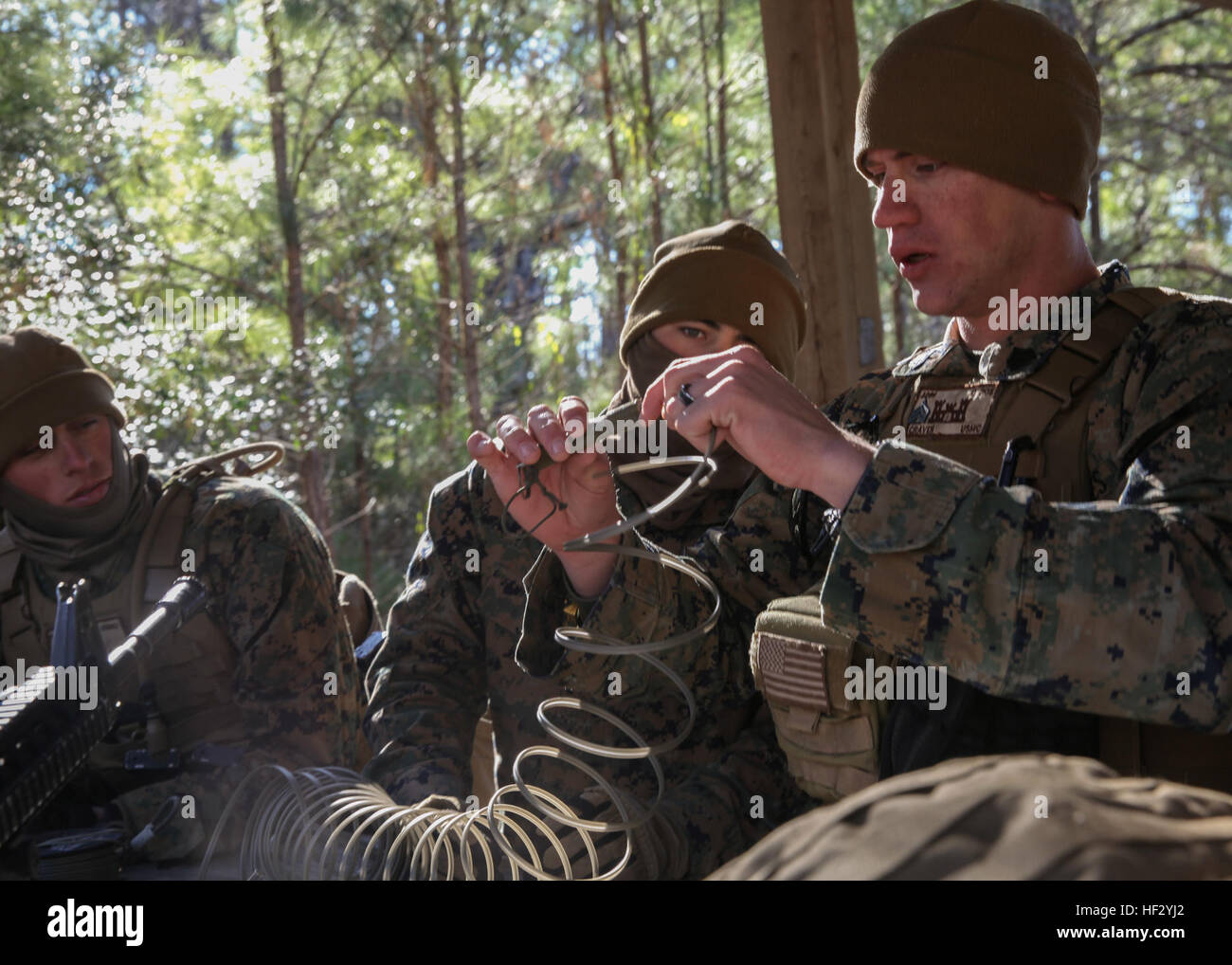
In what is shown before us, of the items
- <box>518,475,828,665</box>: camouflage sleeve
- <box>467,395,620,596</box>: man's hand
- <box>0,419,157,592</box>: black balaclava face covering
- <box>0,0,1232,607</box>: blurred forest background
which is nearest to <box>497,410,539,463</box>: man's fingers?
<box>467,395,620,596</box>: man's hand

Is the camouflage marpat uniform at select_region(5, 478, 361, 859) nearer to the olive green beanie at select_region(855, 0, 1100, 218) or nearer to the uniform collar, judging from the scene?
the uniform collar

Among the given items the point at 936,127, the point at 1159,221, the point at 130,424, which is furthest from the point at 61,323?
the point at 1159,221

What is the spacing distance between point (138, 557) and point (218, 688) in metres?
0.42

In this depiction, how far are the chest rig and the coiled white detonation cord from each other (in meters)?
0.91

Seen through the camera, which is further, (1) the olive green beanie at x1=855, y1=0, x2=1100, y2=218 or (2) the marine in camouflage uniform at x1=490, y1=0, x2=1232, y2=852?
(1) the olive green beanie at x1=855, y1=0, x2=1100, y2=218

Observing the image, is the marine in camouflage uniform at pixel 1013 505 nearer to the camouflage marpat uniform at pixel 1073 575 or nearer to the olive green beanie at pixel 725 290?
the camouflage marpat uniform at pixel 1073 575

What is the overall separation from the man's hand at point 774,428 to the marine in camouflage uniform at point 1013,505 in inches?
0.5

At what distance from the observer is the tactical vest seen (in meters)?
1.82

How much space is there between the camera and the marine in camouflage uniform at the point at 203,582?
3303 mm

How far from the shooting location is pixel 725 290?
3.09m

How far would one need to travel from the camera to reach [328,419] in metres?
8.36

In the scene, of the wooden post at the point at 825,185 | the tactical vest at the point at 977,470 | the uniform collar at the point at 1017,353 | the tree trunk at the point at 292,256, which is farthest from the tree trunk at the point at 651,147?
the tactical vest at the point at 977,470

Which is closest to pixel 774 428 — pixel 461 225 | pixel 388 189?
pixel 461 225

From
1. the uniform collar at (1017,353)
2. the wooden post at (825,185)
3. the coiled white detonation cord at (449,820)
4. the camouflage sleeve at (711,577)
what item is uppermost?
the wooden post at (825,185)
